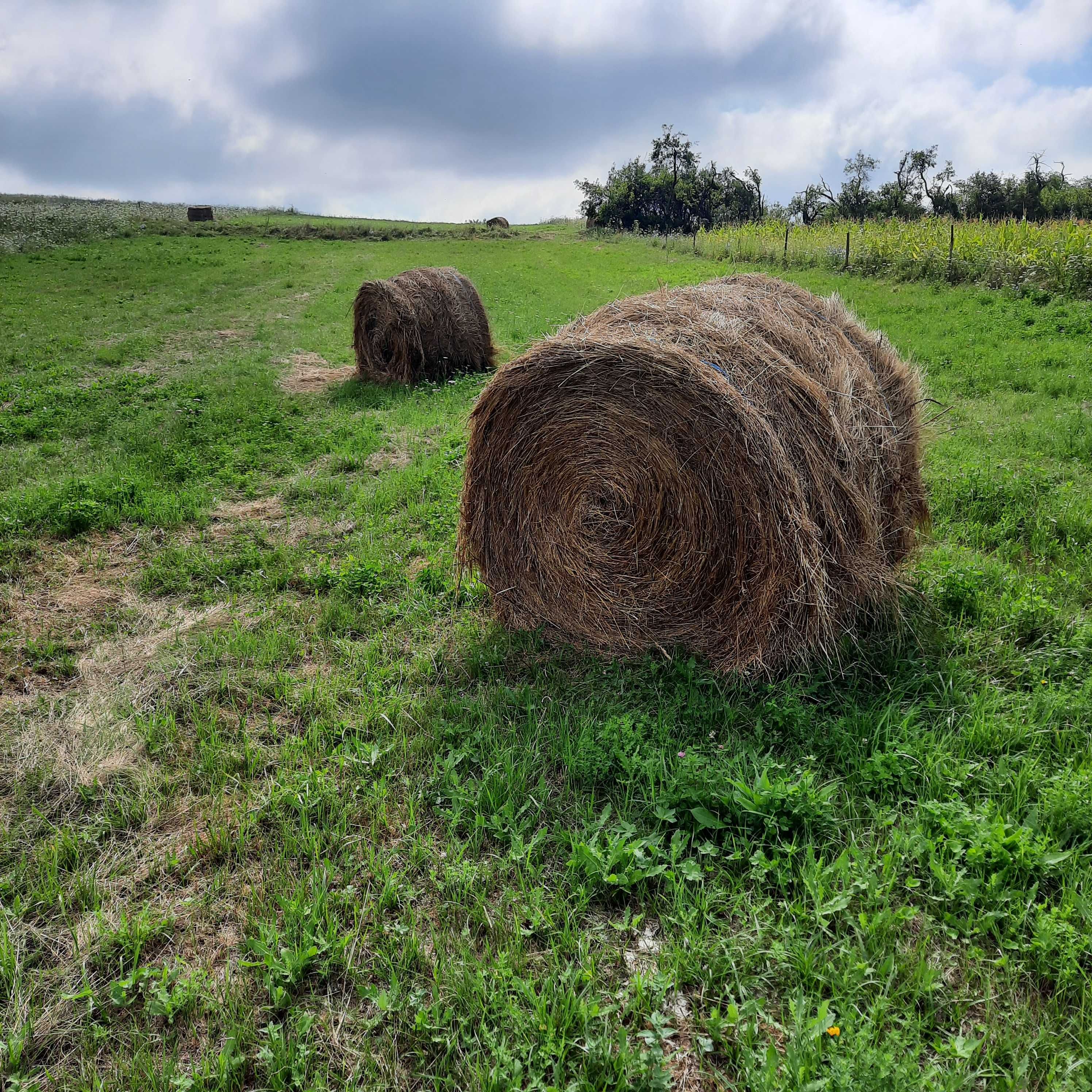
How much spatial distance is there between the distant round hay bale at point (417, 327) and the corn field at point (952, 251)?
1210 cm

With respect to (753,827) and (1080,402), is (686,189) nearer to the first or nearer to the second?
(1080,402)

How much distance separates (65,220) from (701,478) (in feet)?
146

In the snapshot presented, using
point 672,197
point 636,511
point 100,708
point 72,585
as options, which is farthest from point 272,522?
point 672,197

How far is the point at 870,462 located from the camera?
439cm

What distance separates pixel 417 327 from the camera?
12.5 meters

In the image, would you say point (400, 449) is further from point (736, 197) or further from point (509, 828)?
point (736, 197)

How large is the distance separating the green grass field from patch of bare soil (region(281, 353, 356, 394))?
20.9ft

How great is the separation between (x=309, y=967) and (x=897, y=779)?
262 centimetres

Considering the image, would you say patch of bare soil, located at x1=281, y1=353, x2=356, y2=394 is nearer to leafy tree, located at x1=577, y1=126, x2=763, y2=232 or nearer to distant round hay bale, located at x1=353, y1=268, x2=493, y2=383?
distant round hay bale, located at x1=353, y1=268, x2=493, y2=383

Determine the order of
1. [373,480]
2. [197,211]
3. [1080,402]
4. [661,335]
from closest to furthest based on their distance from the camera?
[661,335], [373,480], [1080,402], [197,211]

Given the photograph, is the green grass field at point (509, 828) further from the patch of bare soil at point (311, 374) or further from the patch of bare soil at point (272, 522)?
the patch of bare soil at point (311, 374)

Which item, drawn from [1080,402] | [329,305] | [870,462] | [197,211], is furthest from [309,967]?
[197,211]

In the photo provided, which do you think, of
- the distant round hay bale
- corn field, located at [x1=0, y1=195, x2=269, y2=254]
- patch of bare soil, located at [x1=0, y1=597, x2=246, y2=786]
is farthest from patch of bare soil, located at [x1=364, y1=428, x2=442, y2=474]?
corn field, located at [x1=0, y1=195, x2=269, y2=254]

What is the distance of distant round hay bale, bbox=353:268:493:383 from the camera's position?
1258 cm
